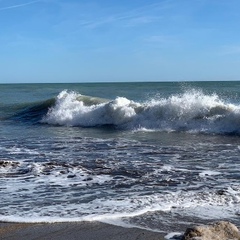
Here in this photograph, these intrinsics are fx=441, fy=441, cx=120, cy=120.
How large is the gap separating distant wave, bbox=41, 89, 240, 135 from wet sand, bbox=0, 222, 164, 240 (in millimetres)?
11175

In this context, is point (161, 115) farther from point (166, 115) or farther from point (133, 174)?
point (133, 174)

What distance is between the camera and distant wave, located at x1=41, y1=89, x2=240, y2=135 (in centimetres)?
1699

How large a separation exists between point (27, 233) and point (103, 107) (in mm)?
16477

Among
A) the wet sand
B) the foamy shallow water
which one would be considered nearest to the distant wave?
the foamy shallow water

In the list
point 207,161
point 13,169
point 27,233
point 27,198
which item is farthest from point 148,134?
point 27,233

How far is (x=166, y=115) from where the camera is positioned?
18.6m

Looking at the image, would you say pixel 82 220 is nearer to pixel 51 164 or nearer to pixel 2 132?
pixel 51 164

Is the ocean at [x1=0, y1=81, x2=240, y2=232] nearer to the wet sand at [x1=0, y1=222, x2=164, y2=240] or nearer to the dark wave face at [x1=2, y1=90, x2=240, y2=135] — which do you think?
the dark wave face at [x1=2, y1=90, x2=240, y2=135]

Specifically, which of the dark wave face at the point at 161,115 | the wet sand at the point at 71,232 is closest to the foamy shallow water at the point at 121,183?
the wet sand at the point at 71,232

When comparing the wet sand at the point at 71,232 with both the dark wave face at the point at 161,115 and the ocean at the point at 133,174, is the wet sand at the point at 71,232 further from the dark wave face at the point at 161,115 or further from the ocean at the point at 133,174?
the dark wave face at the point at 161,115

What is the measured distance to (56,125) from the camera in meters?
20.2

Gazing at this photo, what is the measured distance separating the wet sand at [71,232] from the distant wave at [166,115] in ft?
36.7

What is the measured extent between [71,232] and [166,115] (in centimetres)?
1386

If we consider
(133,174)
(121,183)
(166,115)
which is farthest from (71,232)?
(166,115)
